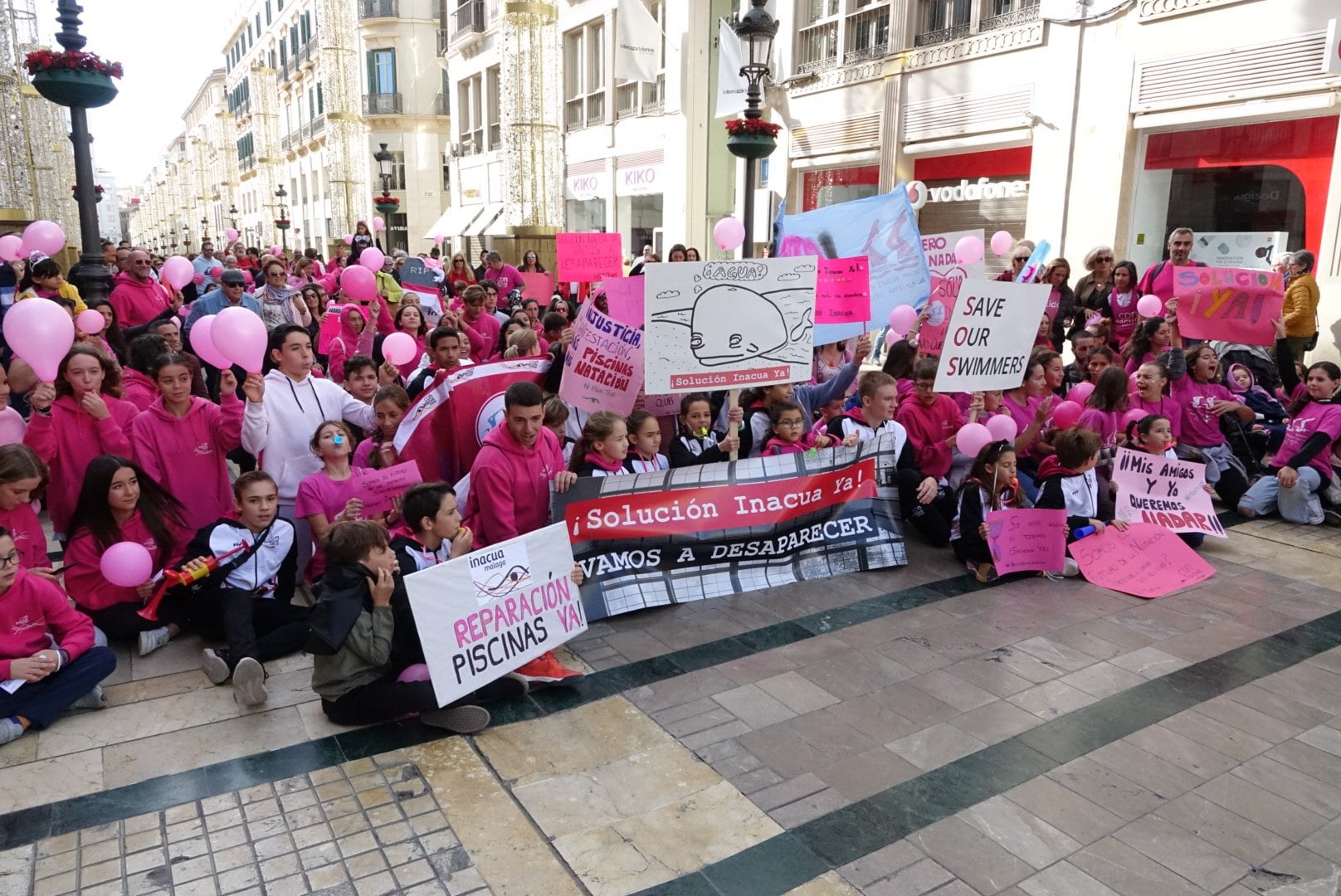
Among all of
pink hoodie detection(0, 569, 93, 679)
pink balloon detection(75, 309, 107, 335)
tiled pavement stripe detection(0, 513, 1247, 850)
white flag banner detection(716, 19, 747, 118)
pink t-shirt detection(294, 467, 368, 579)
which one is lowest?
tiled pavement stripe detection(0, 513, 1247, 850)

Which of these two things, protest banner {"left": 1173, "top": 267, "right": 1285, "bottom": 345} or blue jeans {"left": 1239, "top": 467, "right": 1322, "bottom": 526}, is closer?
blue jeans {"left": 1239, "top": 467, "right": 1322, "bottom": 526}

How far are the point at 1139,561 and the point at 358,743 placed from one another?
15.7 ft

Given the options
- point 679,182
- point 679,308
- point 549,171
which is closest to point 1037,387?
point 679,308

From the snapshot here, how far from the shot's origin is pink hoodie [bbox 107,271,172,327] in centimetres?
936

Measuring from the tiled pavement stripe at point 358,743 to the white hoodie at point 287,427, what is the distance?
2005mm

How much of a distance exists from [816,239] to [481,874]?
258 inches

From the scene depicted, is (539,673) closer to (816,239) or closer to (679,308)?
(679,308)

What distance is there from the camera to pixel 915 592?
5.76 meters

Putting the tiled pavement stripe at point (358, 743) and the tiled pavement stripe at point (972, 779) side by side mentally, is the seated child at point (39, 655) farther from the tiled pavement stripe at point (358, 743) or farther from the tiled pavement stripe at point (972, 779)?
the tiled pavement stripe at point (972, 779)

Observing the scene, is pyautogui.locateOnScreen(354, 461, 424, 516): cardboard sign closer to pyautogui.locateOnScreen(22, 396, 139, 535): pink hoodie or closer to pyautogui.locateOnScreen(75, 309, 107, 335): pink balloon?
pyautogui.locateOnScreen(22, 396, 139, 535): pink hoodie

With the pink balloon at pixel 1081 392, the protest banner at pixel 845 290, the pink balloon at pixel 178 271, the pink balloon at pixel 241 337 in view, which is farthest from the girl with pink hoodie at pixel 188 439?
the pink balloon at pixel 1081 392

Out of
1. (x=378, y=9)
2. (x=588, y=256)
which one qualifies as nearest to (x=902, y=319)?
Result: (x=588, y=256)

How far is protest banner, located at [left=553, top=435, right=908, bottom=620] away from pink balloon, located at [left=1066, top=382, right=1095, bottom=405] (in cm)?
219

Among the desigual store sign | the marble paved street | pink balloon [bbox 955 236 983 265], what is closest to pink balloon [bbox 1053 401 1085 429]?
pink balloon [bbox 955 236 983 265]
